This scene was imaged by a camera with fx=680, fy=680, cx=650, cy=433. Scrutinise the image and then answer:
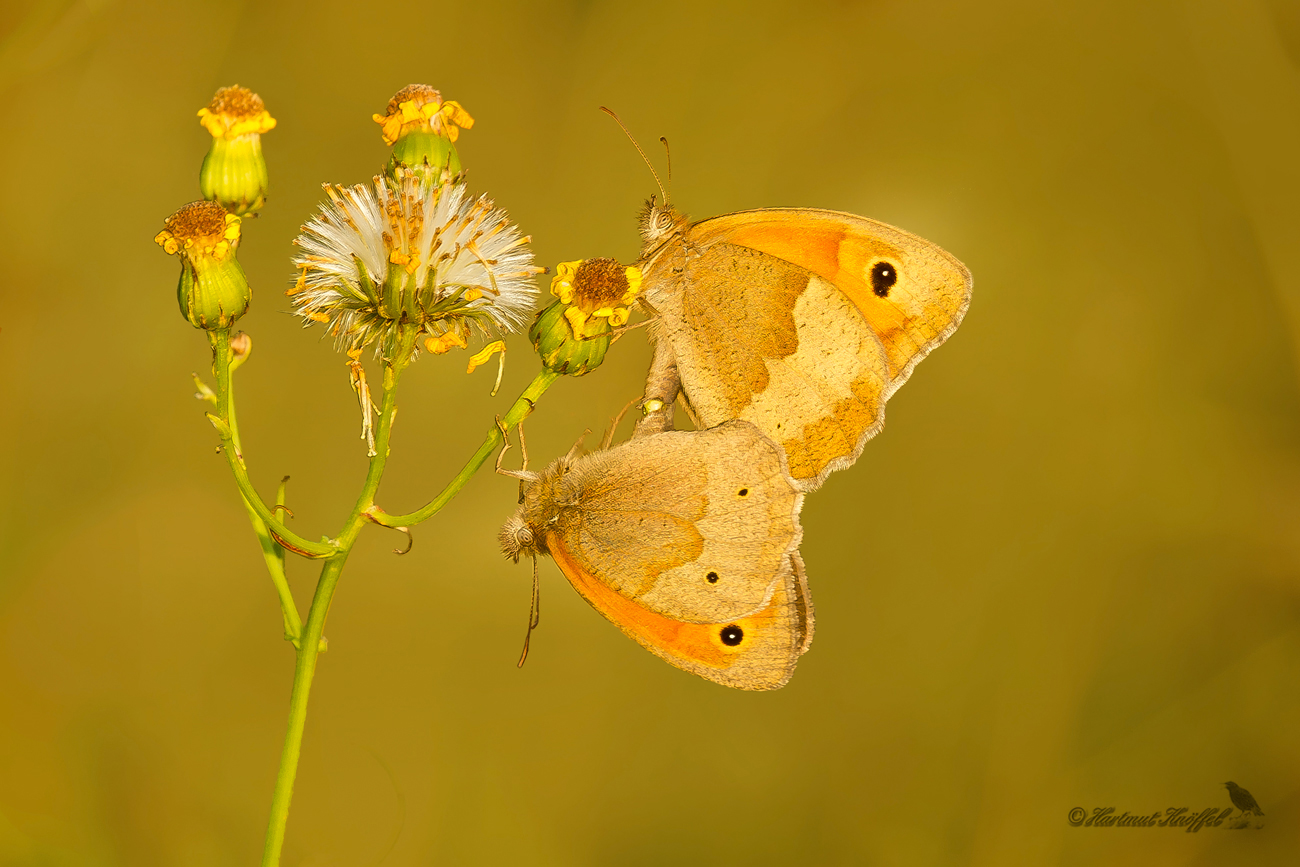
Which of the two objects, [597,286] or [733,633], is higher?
[597,286]

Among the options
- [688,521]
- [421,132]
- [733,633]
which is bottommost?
[733,633]

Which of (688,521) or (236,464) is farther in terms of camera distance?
(688,521)

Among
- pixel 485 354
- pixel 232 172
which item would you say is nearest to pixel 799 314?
pixel 485 354

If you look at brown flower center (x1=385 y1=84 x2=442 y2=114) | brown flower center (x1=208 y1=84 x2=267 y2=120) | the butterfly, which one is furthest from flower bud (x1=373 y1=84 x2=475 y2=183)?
the butterfly

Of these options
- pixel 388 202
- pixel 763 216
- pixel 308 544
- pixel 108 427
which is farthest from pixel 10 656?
pixel 763 216

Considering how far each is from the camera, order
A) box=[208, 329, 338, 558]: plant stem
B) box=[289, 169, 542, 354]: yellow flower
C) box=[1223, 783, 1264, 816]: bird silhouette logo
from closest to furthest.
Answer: box=[208, 329, 338, 558]: plant stem < box=[289, 169, 542, 354]: yellow flower < box=[1223, 783, 1264, 816]: bird silhouette logo

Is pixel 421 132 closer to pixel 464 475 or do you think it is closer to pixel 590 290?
pixel 590 290

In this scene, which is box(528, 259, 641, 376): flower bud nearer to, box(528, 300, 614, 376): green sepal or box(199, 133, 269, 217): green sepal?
box(528, 300, 614, 376): green sepal
